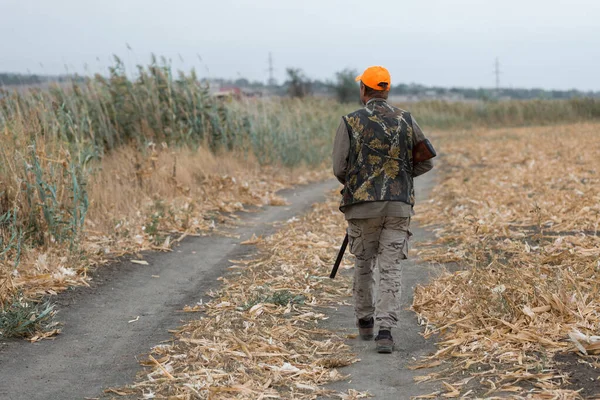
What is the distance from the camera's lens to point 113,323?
7125 mm

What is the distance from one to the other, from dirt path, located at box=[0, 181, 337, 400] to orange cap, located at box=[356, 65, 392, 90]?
2.62m

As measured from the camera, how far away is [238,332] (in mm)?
6238

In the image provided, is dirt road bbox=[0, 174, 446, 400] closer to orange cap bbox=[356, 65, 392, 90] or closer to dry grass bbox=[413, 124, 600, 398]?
dry grass bbox=[413, 124, 600, 398]

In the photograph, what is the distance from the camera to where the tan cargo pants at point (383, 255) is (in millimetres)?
5961

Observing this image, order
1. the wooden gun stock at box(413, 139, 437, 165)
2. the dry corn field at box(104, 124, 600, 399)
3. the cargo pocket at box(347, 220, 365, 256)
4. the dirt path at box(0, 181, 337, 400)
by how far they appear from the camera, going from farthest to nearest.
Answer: the cargo pocket at box(347, 220, 365, 256)
the wooden gun stock at box(413, 139, 437, 165)
the dirt path at box(0, 181, 337, 400)
the dry corn field at box(104, 124, 600, 399)

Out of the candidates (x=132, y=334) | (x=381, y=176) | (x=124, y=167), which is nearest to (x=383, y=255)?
(x=381, y=176)

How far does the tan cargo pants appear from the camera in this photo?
5.96 m

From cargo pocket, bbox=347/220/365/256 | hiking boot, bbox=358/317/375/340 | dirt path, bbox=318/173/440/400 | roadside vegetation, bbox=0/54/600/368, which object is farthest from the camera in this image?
roadside vegetation, bbox=0/54/600/368

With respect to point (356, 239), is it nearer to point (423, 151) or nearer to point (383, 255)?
point (383, 255)

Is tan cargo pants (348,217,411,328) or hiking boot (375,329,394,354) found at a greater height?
tan cargo pants (348,217,411,328)

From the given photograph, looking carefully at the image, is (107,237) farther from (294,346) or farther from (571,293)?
(571,293)

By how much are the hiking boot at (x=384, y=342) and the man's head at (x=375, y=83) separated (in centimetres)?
174

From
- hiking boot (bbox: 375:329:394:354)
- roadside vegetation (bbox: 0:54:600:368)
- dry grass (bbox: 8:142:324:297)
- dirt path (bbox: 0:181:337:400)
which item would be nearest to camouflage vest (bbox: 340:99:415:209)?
hiking boot (bbox: 375:329:394:354)

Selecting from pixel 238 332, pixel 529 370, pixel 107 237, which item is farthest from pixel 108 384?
pixel 107 237
